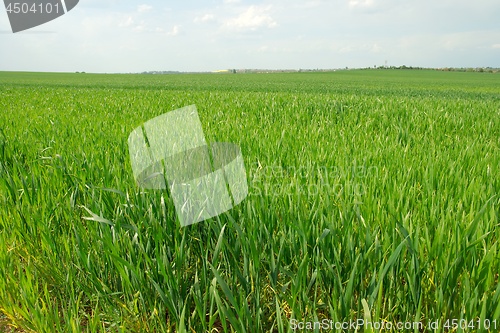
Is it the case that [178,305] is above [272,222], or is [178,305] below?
below

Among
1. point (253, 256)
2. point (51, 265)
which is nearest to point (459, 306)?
point (253, 256)

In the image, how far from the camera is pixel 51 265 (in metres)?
1.52

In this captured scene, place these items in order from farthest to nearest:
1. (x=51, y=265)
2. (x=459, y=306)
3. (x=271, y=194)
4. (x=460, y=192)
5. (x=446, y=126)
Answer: (x=446, y=126) < (x=460, y=192) < (x=271, y=194) < (x=51, y=265) < (x=459, y=306)

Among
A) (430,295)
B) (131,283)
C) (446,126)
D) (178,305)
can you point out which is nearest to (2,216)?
(131,283)

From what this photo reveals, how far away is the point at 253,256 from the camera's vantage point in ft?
3.82

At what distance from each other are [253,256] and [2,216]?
1524 mm

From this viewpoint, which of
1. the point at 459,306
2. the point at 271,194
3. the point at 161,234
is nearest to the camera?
the point at 459,306

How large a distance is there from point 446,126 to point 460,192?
3.21 m

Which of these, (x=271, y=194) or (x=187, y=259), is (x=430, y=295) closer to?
(x=271, y=194)

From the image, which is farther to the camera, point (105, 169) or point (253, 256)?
point (105, 169)

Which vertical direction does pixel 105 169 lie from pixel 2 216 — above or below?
above

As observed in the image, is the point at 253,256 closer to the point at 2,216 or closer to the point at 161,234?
the point at 161,234

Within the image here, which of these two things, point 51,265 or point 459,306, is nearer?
point 459,306

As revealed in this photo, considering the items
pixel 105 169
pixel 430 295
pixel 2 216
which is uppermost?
pixel 105 169
